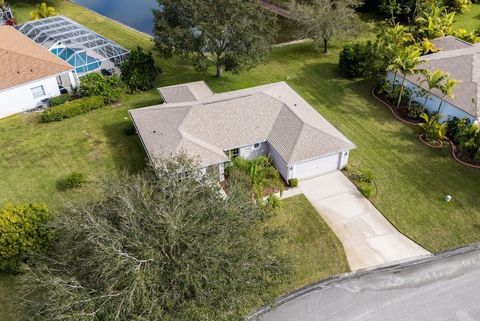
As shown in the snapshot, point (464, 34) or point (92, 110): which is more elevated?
point (464, 34)

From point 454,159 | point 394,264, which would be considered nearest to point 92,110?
point 394,264

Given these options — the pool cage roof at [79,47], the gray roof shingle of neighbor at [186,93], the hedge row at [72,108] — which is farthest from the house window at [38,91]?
the gray roof shingle of neighbor at [186,93]

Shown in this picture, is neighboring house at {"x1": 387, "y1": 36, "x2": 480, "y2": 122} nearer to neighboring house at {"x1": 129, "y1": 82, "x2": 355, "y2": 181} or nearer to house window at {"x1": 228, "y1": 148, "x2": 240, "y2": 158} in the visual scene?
neighboring house at {"x1": 129, "y1": 82, "x2": 355, "y2": 181}

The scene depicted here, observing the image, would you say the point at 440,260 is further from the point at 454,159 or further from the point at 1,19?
the point at 1,19

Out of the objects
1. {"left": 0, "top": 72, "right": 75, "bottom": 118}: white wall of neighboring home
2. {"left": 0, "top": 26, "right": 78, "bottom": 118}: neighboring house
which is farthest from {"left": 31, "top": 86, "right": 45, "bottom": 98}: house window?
{"left": 0, "top": 72, "right": 75, "bottom": 118}: white wall of neighboring home

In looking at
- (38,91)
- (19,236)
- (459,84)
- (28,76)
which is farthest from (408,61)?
(28,76)

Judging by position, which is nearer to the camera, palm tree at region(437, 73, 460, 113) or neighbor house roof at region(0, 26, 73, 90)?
palm tree at region(437, 73, 460, 113)
